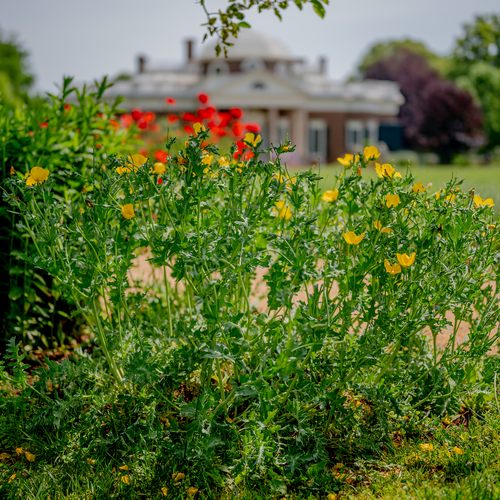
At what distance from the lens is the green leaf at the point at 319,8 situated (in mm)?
3137

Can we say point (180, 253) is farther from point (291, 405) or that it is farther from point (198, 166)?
point (291, 405)

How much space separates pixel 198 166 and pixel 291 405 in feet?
3.56

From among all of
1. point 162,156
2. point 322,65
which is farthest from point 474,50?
point 162,156

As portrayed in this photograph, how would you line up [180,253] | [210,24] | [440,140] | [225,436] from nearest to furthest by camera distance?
[180,253] < [225,436] < [210,24] < [440,140]

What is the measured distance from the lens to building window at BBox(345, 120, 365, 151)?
109 feet

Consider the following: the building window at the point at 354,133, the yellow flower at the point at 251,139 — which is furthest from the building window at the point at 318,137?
the yellow flower at the point at 251,139

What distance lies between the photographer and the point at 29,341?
357 centimetres

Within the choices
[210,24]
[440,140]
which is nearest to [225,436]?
[210,24]

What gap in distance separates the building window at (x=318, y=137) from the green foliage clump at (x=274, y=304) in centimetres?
3117

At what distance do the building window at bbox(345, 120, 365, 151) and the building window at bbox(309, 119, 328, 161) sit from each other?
4.23ft

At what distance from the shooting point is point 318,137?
110 feet

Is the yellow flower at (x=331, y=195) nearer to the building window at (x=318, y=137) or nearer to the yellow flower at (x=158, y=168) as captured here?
the yellow flower at (x=158, y=168)

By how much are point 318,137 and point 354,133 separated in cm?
221

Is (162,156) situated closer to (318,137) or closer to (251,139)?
(251,139)
